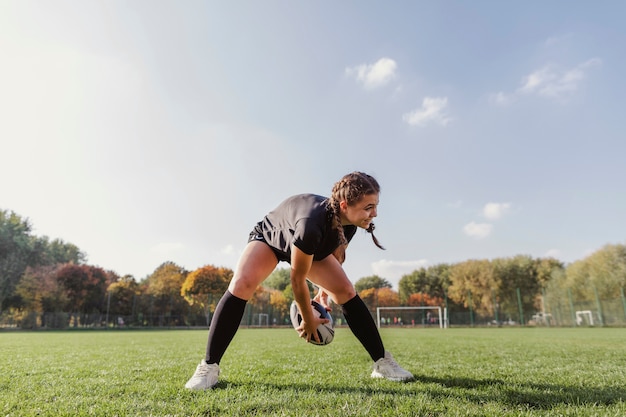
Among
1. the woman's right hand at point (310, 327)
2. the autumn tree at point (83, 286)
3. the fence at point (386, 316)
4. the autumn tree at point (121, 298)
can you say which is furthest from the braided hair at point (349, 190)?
the autumn tree at point (121, 298)

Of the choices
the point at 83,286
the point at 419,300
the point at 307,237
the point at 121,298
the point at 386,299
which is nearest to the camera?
the point at 307,237

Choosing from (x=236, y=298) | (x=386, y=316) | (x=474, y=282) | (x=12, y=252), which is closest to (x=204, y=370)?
(x=236, y=298)

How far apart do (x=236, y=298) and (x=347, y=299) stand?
102 centimetres

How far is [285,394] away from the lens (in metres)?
2.91

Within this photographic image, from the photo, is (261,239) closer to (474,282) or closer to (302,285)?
(302,285)

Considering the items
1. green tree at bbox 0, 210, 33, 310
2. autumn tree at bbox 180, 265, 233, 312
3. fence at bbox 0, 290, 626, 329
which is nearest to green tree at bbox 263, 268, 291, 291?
autumn tree at bbox 180, 265, 233, 312

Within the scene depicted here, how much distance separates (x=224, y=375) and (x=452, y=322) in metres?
36.4

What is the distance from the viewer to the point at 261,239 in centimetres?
346

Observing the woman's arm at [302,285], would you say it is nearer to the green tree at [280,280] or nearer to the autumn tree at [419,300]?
the autumn tree at [419,300]

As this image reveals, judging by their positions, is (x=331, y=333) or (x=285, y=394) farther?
(x=331, y=333)

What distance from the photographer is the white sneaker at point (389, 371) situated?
3453mm

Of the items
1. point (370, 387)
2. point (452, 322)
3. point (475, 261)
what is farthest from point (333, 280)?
point (475, 261)

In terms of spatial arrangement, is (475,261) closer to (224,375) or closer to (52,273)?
(52,273)

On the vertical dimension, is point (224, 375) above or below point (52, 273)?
below
